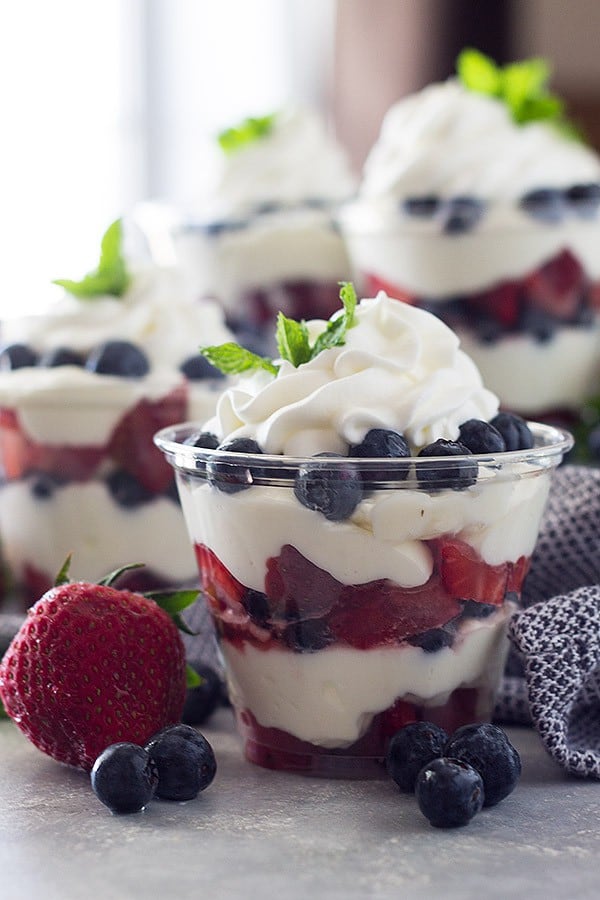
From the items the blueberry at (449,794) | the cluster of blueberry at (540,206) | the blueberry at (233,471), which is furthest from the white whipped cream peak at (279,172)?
the blueberry at (449,794)

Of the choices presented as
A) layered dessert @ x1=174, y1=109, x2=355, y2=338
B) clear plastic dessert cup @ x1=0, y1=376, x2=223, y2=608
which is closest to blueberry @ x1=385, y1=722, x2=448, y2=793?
clear plastic dessert cup @ x1=0, y1=376, x2=223, y2=608

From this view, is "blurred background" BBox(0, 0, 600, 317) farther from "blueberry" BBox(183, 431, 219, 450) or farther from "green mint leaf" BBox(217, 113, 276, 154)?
"blueberry" BBox(183, 431, 219, 450)

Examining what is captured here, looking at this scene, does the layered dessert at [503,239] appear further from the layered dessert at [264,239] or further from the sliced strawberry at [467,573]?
the sliced strawberry at [467,573]

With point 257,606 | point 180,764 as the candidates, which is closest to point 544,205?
point 257,606

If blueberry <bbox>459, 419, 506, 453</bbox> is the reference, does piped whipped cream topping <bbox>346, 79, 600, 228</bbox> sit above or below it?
above

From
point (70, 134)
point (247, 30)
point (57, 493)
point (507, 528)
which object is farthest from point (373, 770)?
point (247, 30)
